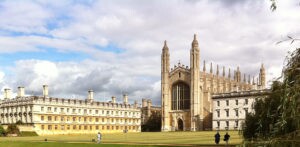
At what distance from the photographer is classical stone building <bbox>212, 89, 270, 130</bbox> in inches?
2980

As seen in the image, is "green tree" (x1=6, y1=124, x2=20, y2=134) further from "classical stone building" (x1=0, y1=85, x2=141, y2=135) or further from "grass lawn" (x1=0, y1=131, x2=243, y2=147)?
"grass lawn" (x1=0, y1=131, x2=243, y2=147)

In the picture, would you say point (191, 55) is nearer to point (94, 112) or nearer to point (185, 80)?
point (185, 80)

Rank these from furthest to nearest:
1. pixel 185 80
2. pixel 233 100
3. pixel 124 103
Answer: pixel 124 103
pixel 185 80
pixel 233 100

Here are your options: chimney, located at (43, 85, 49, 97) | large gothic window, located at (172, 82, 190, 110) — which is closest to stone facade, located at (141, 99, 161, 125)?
large gothic window, located at (172, 82, 190, 110)

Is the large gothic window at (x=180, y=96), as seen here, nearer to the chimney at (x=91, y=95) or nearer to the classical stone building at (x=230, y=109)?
the classical stone building at (x=230, y=109)

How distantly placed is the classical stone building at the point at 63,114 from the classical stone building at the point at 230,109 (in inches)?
1016

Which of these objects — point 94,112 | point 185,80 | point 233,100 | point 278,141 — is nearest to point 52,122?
point 94,112

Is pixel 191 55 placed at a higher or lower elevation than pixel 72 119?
higher

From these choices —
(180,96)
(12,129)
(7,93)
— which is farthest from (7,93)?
(180,96)

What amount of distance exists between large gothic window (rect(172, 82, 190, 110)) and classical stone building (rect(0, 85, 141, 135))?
44.2 feet

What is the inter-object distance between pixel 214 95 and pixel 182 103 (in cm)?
1063

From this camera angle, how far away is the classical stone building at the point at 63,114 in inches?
3046

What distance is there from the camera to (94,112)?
293 ft

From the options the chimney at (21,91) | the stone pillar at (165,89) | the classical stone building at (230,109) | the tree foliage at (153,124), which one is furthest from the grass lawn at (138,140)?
the tree foliage at (153,124)
